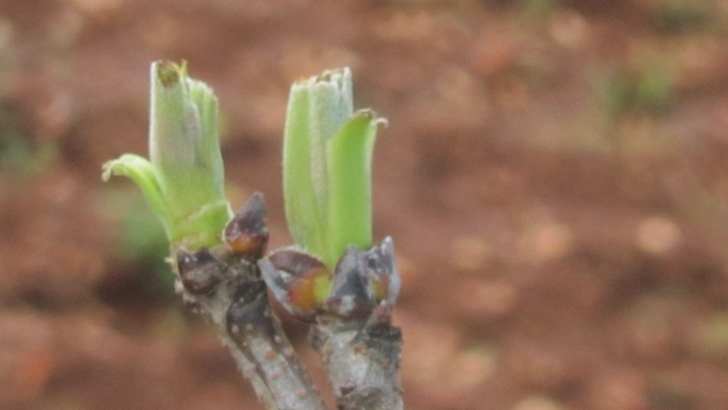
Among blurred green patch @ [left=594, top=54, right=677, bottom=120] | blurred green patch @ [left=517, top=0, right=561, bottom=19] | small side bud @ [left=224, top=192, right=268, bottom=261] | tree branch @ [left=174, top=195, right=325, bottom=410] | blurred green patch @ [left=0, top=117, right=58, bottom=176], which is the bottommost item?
tree branch @ [left=174, top=195, right=325, bottom=410]

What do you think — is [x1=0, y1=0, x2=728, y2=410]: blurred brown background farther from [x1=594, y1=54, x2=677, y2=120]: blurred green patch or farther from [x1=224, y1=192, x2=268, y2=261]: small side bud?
[x1=224, y1=192, x2=268, y2=261]: small side bud

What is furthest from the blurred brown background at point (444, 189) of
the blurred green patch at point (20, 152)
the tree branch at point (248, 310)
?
the tree branch at point (248, 310)

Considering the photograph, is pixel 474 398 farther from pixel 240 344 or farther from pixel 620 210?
pixel 240 344

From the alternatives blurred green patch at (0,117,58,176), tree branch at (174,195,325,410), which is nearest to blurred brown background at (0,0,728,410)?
blurred green patch at (0,117,58,176)

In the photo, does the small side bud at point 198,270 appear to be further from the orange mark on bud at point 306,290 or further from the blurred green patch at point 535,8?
the blurred green patch at point 535,8

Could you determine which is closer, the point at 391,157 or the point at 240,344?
the point at 240,344

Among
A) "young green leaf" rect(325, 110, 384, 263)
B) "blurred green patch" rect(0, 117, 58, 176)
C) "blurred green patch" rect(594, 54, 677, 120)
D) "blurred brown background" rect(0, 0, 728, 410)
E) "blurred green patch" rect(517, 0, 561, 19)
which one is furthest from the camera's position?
"blurred green patch" rect(517, 0, 561, 19)

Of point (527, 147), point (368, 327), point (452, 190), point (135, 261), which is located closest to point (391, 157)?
point (452, 190)

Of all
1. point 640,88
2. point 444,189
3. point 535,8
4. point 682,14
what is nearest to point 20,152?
point 444,189
